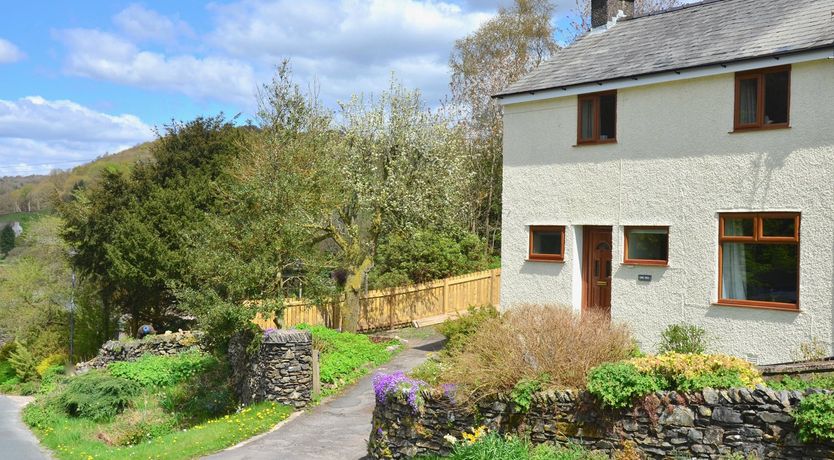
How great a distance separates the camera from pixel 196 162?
2755 centimetres

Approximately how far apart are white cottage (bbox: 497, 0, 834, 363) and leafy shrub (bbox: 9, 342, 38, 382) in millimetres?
22683

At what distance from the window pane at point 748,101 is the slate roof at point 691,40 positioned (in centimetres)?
52

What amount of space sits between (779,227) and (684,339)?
8.56 feet

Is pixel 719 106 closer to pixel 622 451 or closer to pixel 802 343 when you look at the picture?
pixel 802 343

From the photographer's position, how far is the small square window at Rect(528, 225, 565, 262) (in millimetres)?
16031

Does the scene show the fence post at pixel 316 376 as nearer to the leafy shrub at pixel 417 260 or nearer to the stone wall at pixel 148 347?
the stone wall at pixel 148 347

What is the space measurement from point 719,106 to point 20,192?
132 meters

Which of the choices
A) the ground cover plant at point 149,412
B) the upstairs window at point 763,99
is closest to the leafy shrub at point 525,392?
the ground cover plant at point 149,412

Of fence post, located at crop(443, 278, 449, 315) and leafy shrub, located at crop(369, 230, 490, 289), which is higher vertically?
leafy shrub, located at crop(369, 230, 490, 289)

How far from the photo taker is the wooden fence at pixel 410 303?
2266 centimetres

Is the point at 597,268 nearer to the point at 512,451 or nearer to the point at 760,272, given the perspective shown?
the point at 760,272

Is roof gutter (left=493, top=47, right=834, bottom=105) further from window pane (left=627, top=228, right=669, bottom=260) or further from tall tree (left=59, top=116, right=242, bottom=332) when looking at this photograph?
tall tree (left=59, top=116, right=242, bottom=332)

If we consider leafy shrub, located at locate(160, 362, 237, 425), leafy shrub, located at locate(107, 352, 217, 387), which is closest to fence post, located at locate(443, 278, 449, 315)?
leafy shrub, located at locate(107, 352, 217, 387)

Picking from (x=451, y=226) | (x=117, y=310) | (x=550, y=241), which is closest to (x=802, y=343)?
(x=550, y=241)
